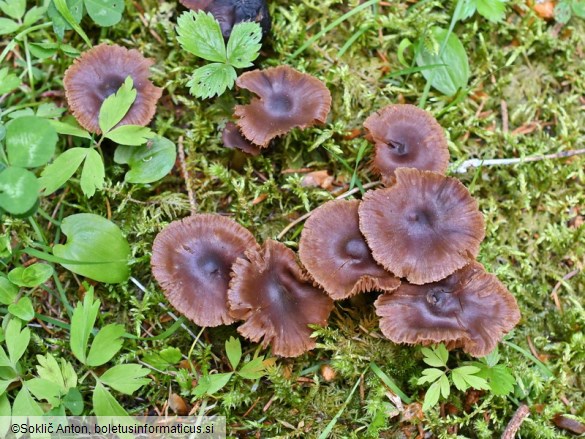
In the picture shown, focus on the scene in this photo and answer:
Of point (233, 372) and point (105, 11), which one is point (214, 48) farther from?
point (233, 372)

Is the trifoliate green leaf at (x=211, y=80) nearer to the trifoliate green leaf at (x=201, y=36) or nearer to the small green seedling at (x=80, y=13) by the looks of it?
the trifoliate green leaf at (x=201, y=36)

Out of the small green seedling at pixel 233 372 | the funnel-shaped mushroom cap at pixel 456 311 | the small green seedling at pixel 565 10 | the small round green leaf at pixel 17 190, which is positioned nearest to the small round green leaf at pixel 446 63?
the small green seedling at pixel 565 10

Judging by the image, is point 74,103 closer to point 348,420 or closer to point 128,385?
point 128,385

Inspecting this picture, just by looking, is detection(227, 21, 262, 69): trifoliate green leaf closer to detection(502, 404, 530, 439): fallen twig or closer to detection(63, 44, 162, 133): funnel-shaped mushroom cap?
detection(63, 44, 162, 133): funnel-shaped mushroom cap

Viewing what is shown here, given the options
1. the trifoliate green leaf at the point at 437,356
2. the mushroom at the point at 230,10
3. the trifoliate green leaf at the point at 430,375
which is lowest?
the trifoliate green leaf at the point at 430,375

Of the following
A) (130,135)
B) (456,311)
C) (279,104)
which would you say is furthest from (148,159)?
(456,311)

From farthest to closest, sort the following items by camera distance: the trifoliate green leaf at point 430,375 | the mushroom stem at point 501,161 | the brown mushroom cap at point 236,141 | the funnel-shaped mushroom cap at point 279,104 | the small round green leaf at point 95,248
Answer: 1. the mushroom stem at point 501,161
2. the brown mushroom cap at point 236,141
3. the funnel-shaped mushroom cap at point 279,104
4. the small round green leaf at point 95,248
5. the trifoliate green leaf at point 430,375

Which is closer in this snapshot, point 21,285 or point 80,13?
point 21,285
